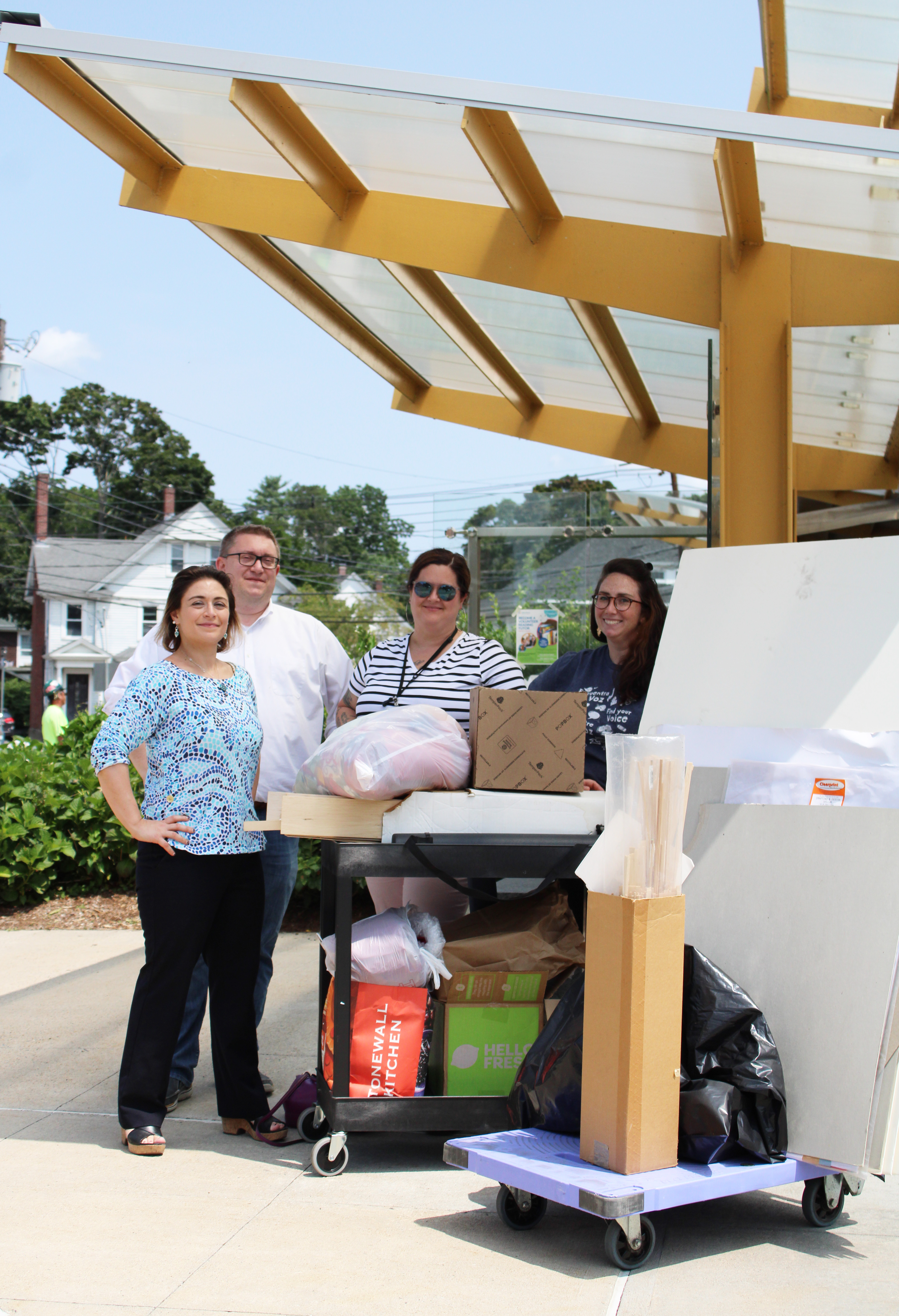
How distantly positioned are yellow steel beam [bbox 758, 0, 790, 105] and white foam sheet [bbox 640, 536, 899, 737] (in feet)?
8.29

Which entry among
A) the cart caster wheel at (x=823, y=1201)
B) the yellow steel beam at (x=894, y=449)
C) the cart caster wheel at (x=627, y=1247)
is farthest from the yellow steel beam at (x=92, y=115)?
the yellow steel beam at (x=894, y=449)

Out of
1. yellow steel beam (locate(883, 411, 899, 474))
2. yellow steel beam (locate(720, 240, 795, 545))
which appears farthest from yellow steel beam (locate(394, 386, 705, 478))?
yellow steel beam (locate(720, 240, 795, 545))

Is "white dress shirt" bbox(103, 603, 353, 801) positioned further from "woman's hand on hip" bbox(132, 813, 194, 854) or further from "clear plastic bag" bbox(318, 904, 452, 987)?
"clear plastic bag" bbox(318, 904, 452, 987)

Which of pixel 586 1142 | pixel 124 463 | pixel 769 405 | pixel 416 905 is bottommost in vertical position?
pixel 586 1142

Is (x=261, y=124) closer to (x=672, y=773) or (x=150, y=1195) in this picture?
(x=672, y=773)

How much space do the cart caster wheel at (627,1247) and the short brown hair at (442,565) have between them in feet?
6.93

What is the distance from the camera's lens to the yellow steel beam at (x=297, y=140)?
4.31 m

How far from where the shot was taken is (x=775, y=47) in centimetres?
535

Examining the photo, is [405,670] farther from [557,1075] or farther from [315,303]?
[315,303]

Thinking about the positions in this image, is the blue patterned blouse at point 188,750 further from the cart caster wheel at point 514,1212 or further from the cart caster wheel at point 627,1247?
the cart caster wheel at point 627,1247

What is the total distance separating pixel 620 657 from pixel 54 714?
9.16m

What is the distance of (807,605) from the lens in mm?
3512

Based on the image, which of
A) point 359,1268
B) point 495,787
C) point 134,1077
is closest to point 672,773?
Answer: point 495,787

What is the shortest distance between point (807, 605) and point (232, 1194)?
93.3 inches
